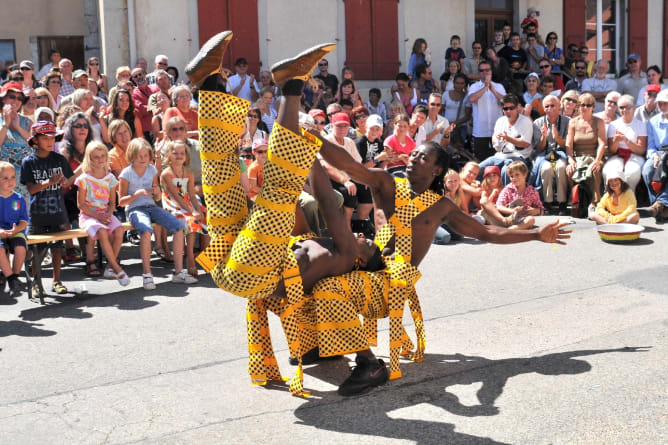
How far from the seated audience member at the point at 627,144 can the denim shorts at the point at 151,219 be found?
579 centimetres

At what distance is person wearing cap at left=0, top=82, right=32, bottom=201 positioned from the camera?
8266mm

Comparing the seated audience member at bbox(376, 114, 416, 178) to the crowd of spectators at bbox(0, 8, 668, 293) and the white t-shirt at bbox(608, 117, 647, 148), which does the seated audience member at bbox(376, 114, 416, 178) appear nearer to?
the crowd of spectators at bbox(0, 8, 668, 293)

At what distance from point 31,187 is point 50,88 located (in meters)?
3.33

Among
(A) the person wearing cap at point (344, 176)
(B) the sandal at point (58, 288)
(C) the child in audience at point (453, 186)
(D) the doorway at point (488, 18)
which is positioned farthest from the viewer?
(D) the doorway at point (488, 18)

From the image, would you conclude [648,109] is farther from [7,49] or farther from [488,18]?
[7,49]

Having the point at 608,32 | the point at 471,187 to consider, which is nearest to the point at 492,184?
the point at 471,187

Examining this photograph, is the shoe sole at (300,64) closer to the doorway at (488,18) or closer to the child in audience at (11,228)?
the child in audience at (11,228)

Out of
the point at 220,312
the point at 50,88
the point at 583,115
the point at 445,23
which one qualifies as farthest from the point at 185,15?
the point at 220,312

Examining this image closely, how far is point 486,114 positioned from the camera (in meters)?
12.8

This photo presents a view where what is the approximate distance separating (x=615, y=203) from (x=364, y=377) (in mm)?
6184

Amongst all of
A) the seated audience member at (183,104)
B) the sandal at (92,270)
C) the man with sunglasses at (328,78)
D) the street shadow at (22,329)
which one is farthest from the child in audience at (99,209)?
the man with sunglasses at (328,78)

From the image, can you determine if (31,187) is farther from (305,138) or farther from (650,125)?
(650,125)

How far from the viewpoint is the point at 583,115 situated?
10953 millimetres

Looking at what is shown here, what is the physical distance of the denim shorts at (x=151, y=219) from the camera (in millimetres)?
7727
